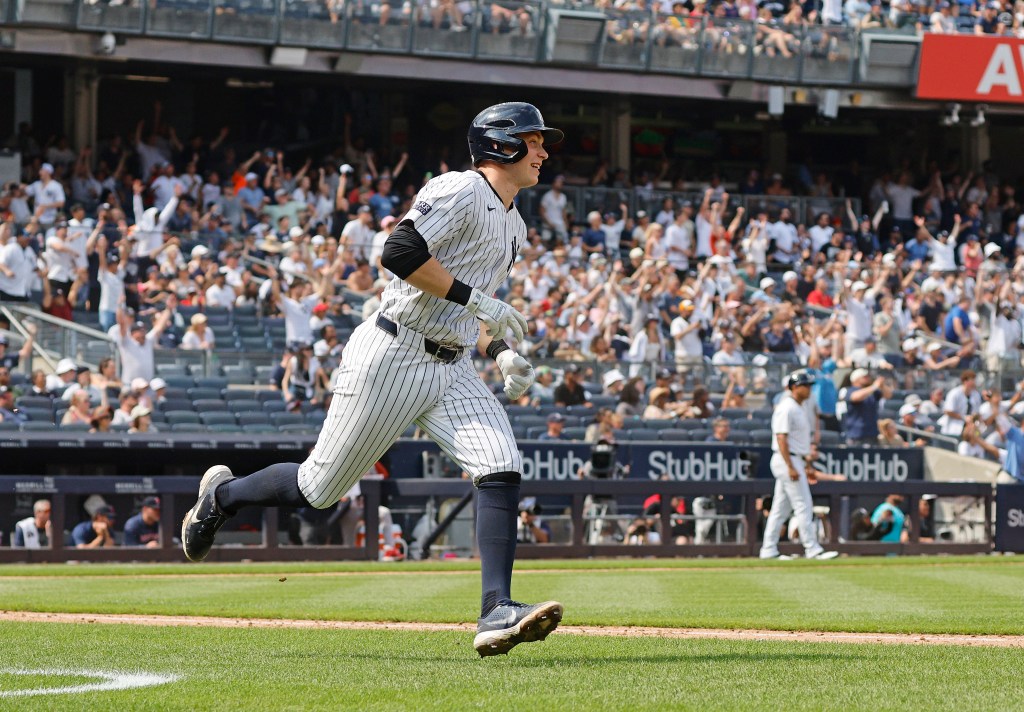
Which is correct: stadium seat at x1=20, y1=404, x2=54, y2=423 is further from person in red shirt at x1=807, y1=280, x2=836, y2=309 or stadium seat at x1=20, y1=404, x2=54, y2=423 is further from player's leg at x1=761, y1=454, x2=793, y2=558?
person in red shirt at x1=807, y1=280, x2=836, y2=309

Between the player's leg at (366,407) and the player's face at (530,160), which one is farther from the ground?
the player's face at (530,160)

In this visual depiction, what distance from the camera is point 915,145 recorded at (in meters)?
33.8

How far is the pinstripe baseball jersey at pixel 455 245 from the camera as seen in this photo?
5.62m

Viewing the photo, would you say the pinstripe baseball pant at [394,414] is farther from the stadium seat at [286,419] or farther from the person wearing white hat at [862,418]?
the person wearing white hat at [862,418]

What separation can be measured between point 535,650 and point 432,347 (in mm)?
1294

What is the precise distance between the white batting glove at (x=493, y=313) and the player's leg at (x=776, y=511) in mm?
9000

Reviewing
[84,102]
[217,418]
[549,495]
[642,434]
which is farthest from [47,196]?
[549,495]

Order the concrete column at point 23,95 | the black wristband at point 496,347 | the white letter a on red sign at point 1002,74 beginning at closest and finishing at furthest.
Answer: the black wristband at point 496,347 → the concrete column at point 23,95 → the white letter a on red sign at point 1002,74

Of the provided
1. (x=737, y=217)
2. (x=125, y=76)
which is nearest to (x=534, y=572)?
(x=737, y=217)

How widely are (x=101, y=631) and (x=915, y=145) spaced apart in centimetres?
2949

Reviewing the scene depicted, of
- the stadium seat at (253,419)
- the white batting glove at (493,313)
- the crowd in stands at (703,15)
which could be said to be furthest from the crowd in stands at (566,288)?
the white batting glove at (493,313)

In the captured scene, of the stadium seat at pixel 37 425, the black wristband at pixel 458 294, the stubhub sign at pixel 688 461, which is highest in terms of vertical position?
the black wristband at pixel 458 294

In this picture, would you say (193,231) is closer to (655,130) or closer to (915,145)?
(655,130)

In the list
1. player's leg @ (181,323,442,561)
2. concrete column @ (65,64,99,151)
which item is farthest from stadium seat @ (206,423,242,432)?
concrete column @ (65,64,99,151)
